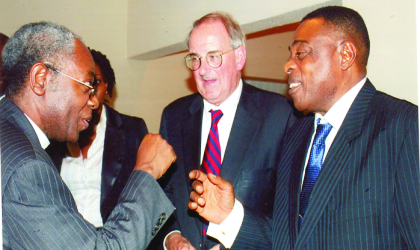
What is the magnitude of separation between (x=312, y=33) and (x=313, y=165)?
0.63m

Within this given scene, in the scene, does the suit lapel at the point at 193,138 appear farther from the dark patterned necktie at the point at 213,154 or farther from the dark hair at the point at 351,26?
the dark hair at the point at 351,26

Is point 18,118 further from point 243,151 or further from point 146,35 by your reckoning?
point 146,35

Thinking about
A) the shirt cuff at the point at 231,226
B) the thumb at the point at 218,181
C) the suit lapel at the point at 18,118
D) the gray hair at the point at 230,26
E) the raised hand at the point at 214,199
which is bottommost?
the shirt cuff at the point at 231,226

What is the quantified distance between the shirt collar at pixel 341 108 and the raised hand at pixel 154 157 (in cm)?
76

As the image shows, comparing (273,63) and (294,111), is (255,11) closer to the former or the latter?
(294,111)

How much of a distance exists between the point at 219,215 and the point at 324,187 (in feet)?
1.80

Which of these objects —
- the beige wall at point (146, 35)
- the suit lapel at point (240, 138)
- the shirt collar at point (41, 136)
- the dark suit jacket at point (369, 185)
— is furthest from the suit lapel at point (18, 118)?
the beige wall at point (146, 35)

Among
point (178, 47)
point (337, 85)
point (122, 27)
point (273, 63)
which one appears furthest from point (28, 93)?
point (273, 63)

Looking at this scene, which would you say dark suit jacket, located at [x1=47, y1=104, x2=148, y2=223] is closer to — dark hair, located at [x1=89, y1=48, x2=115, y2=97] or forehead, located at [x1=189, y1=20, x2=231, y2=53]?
dark hair, located at [x1=89, y1=48, x2=115, y2=97]

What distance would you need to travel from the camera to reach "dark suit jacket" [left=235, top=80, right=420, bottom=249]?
120 centimetres

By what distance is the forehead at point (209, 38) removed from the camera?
213cm

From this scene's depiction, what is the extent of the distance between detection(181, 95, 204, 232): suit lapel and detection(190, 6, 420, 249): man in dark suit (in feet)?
1.29

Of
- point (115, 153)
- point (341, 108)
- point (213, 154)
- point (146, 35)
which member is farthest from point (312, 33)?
point (146, 35)

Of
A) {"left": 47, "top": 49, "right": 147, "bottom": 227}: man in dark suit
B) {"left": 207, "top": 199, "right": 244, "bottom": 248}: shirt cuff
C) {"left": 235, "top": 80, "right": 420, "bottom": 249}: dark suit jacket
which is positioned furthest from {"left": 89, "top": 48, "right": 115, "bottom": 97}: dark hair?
{"left": 235, "top": 80, "right": 420, "bottom": 249}: dark suit jacket
